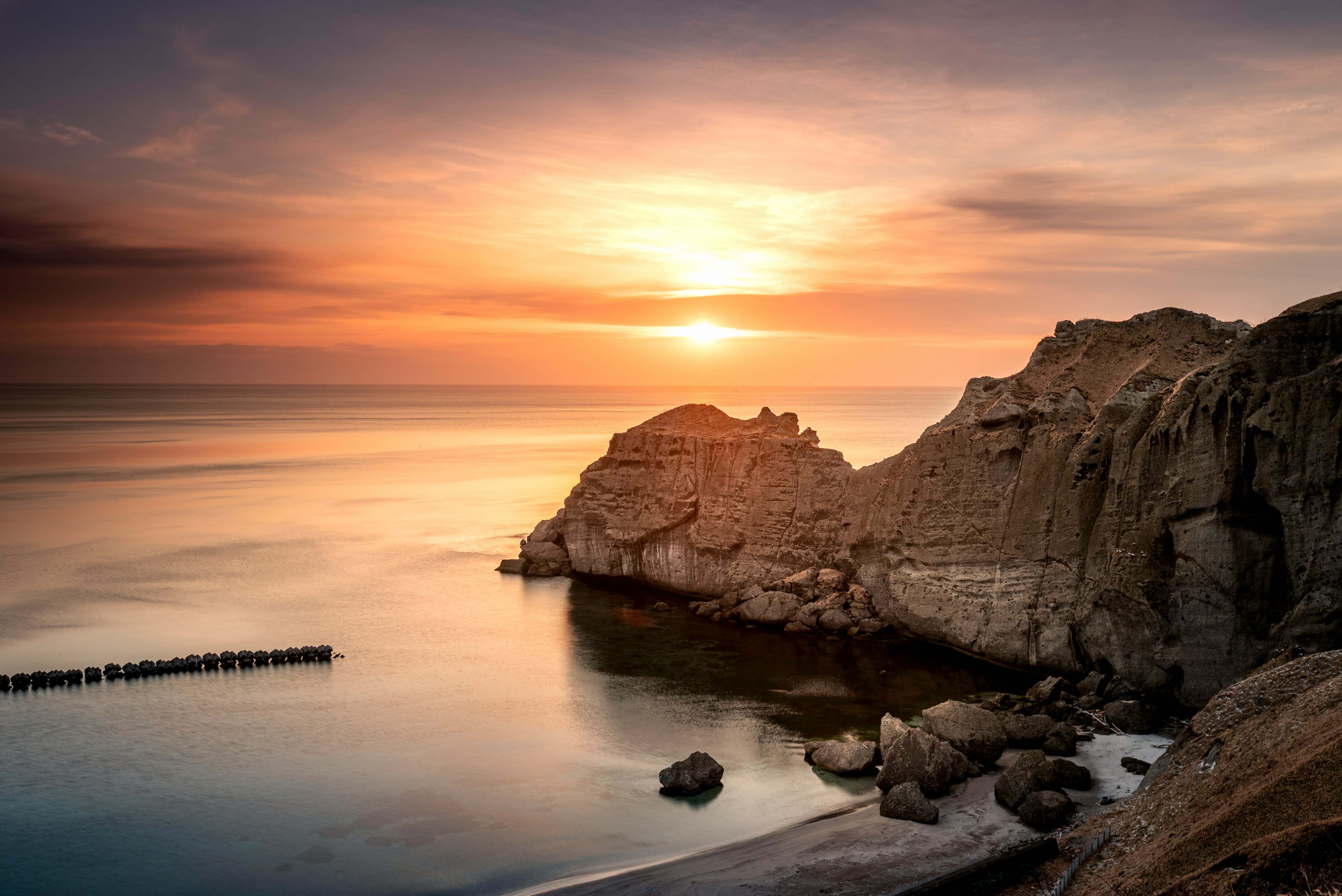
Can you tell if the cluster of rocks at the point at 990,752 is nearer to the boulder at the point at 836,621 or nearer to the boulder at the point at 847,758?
the boulder at the point at 847,758

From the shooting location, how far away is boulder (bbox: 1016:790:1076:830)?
77.3ft

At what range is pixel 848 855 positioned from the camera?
904 inches

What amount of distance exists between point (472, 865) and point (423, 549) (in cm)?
4474

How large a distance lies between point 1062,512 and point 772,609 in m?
13.9

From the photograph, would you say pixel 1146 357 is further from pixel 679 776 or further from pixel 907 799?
pixel 679 776

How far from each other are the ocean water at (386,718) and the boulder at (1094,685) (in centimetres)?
401

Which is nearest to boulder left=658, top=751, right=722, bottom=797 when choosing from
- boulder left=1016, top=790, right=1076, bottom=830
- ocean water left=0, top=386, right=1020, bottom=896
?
ocean water left=0, top=386, right=1020, bottom=896

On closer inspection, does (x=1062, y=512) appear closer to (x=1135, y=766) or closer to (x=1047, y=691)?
(x=1047, y=691)

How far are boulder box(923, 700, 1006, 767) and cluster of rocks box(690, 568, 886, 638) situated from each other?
13.2 m

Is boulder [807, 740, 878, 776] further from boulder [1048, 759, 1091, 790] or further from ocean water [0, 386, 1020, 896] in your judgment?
boulder [1048, 759, 1091, 790]

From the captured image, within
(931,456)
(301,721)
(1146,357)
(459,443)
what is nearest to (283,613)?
(301,721)

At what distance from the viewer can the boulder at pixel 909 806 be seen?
2442 cm

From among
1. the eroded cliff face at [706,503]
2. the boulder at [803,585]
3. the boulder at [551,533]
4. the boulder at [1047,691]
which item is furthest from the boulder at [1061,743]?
the boulder at [551,533]

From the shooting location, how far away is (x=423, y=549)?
6662 centimetres
